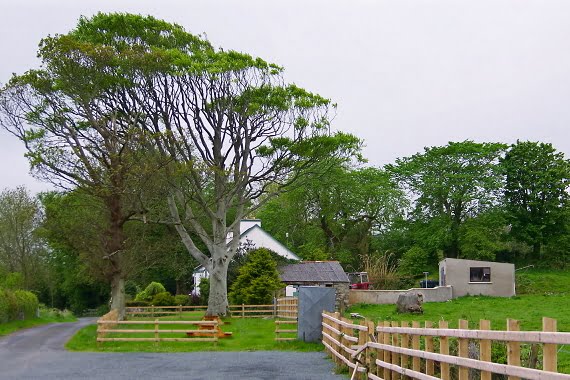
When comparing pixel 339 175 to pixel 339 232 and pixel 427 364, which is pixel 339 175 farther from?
pixel 427 364

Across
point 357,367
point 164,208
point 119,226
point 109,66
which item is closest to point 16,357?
A: point 357,367

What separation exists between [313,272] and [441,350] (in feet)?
133

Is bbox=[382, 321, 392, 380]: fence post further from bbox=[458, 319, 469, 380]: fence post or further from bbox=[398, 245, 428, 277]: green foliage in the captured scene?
bbox=[398, 245, 428, 277]: green foliage

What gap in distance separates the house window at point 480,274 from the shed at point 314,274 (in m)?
8.72

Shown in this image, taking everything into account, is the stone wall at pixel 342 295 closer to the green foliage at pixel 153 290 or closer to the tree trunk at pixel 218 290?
the tree trunk at pixel 218 290

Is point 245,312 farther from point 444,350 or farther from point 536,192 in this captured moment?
point 444,350

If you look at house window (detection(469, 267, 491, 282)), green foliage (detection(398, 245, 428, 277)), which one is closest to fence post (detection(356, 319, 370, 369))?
house window (detection(469, 267, 491, 282))

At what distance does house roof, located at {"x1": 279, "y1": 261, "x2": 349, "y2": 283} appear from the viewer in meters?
46.8

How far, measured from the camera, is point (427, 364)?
8.87 metres

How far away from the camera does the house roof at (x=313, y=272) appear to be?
46.8m

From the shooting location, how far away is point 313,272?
48.6 meters

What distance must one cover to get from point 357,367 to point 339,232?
171 ft

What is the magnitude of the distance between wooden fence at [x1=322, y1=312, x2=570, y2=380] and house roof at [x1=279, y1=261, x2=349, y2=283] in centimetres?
2923

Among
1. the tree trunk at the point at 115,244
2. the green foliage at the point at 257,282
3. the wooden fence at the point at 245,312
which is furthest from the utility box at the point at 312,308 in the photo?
the green foliage at the point at 257,282
